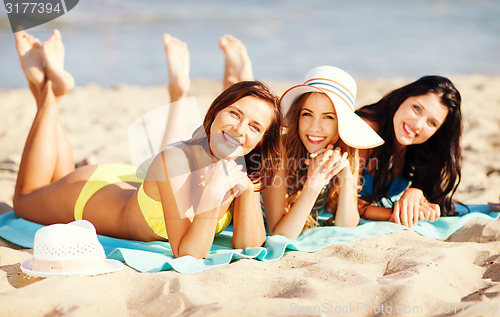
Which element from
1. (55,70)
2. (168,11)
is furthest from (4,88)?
(168,11)

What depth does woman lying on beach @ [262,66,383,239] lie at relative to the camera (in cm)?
300

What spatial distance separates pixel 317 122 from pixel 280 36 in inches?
385

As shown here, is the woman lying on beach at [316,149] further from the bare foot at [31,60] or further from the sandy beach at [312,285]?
the bare foot at [31,60]

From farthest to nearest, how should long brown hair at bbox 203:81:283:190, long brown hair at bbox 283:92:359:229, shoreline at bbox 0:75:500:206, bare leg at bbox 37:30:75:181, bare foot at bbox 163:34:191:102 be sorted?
shoreline at bbox 0:75:500:206
bare foot at bbox 163:34:191:102
bare leg at bbox 37:30:75:181
long brown hair at bbox 283:92:359:229
long brown hair at bbox 203:81:283:190

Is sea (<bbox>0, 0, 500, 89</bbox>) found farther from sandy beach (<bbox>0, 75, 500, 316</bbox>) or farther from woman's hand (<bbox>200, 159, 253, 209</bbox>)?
sandy beach (<bbox>0, 75, 500, 316</bbox>)

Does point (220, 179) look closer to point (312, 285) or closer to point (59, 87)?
point (312, 285)

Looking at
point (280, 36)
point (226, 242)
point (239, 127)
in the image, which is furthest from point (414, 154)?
point (280, 36)

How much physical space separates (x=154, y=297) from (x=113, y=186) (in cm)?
128

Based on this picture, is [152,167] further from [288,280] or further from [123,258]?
[288,280]

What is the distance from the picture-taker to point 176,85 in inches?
167

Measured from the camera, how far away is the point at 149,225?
3033 mm

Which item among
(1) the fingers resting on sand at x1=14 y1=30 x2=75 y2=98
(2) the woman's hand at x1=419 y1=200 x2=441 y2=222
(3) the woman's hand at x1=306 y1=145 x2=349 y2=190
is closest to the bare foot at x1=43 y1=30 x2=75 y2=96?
(1) the fingers resting on sand at x1=14 y1=30 x2=75 y2=98

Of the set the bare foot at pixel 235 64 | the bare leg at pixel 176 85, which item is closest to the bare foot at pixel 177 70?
the bare leg at pixel 176 85

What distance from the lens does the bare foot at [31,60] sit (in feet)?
12.4
